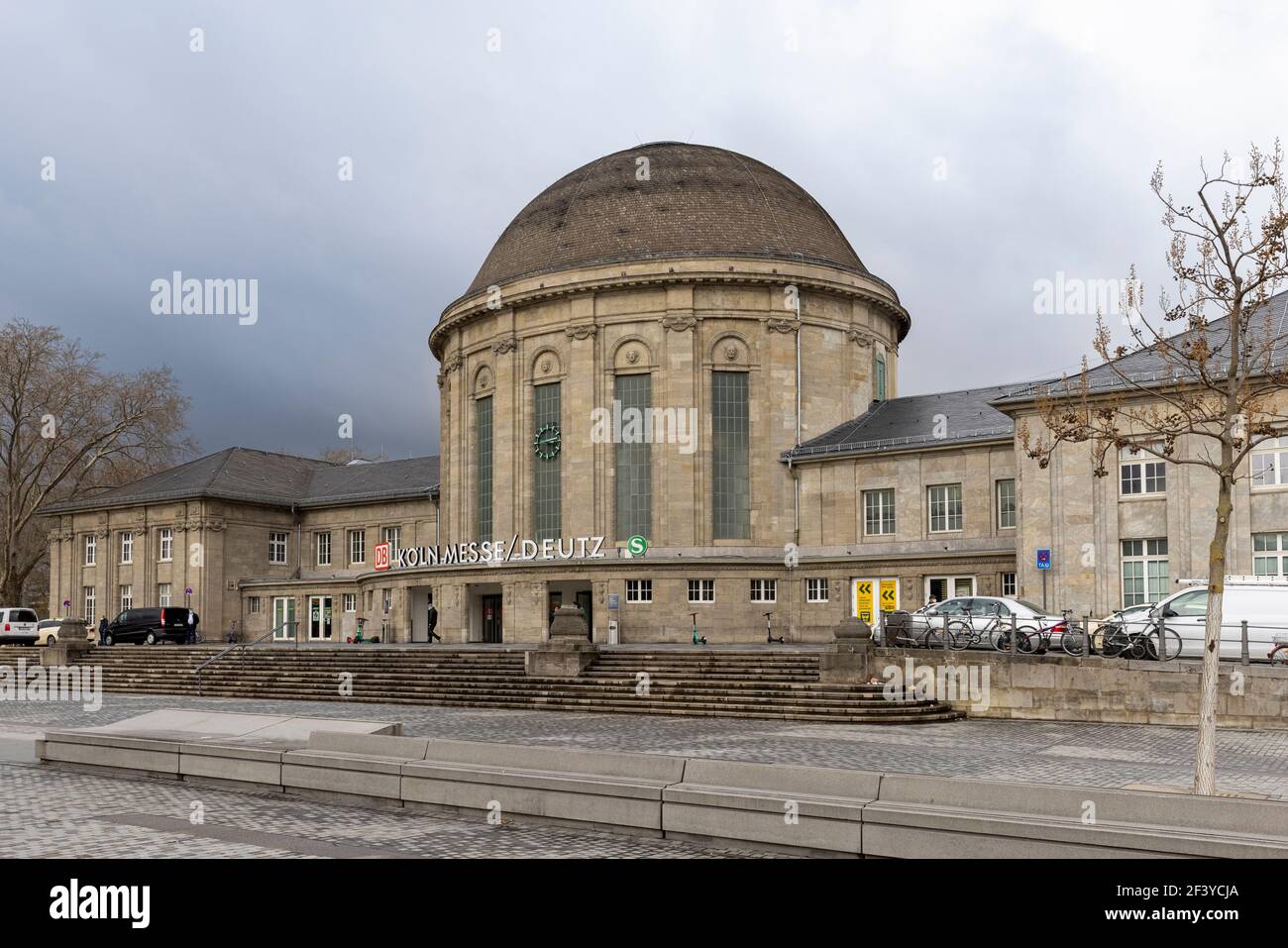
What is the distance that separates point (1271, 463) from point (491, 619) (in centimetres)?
2938

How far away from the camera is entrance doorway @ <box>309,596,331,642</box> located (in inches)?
2429

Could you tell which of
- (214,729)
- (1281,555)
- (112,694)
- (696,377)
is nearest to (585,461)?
(696,377)

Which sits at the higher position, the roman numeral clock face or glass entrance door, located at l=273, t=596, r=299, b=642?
the roman numeral clock face

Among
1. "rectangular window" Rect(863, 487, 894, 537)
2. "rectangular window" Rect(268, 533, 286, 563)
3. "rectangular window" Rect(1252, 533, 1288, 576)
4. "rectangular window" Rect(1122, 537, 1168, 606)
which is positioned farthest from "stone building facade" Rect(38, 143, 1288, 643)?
"rectangular window" Rect(268, 533, 286, 563)

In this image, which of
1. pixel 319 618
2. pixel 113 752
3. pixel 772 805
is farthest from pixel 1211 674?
pixel 319 618

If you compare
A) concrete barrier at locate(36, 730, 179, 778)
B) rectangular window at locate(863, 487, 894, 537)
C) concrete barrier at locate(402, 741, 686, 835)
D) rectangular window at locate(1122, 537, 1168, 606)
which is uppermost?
rectangular window at locate(863, 487, 894, 537)

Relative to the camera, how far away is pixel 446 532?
178 feet

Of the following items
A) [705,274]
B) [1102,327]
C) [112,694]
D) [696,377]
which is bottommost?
[112,694]

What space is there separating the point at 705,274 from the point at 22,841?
37158 mm

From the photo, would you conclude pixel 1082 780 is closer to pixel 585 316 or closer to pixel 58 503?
pixel 585 316

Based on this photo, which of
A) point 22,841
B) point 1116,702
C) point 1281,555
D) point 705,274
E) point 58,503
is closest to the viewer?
point 22,841

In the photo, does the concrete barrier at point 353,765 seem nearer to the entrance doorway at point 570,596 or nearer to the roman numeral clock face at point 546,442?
the entrance doorway at point 570,596

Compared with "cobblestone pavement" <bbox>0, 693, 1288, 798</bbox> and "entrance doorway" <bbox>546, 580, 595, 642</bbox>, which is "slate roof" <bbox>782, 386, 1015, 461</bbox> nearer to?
"entrance doorway" <bbox>546, 580, 595, 642</bbox>

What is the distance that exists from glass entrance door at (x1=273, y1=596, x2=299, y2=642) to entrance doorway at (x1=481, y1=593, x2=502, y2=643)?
16.5m
